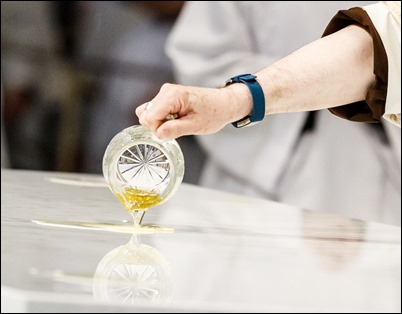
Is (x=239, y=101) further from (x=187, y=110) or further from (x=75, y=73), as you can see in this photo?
(x=75, y=73)

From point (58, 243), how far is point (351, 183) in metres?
1.63

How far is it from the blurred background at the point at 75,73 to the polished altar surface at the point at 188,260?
67.3 inches

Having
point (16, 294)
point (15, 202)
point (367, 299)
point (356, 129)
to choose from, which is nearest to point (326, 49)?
point (15, 202)

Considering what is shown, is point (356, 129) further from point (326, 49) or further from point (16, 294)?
point (16, 294)

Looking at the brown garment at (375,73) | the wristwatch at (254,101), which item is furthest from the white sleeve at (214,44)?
the wristwatch at (254,101)

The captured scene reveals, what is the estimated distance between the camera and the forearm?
126 cm

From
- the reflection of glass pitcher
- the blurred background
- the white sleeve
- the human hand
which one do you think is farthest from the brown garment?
the blurred background

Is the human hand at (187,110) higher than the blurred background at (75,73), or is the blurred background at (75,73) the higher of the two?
the human hand at (187,110)

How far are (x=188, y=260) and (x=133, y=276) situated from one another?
0.39ft

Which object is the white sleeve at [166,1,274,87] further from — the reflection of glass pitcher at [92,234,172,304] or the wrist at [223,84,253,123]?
the reflection of glass pitcher at [92,234,172,304]

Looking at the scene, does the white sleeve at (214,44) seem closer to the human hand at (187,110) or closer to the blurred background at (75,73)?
the blurred background at (75,73)

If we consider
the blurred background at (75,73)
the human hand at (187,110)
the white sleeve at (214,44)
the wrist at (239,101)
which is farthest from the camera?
the blurred background at (75,73)

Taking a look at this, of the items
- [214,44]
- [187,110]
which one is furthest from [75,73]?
[187,110]

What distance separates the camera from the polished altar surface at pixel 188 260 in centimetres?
69
